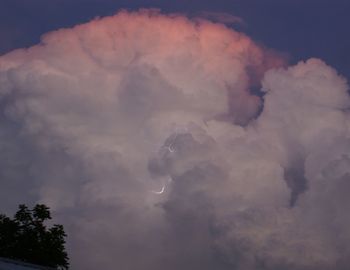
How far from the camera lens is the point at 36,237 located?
53125 millimetres

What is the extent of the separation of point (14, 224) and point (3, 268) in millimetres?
22196

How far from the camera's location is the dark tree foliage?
173 feet

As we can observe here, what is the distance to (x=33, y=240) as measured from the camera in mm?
53000

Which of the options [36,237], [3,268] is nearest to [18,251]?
[36,237]

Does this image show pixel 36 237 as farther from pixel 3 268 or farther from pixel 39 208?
pixel 3 268

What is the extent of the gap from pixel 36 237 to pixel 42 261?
2333 millimetres

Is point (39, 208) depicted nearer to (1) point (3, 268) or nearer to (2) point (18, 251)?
(2) point (18, 251)

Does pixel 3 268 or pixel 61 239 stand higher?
pixel 61 239

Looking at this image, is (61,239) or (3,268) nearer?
(3,268)

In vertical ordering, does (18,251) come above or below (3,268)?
above

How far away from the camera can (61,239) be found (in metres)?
53.5

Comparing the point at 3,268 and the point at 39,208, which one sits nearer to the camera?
the point at 3,268

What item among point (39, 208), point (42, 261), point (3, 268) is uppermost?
point (39, 208)

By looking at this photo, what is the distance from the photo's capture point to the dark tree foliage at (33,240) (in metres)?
52.7
